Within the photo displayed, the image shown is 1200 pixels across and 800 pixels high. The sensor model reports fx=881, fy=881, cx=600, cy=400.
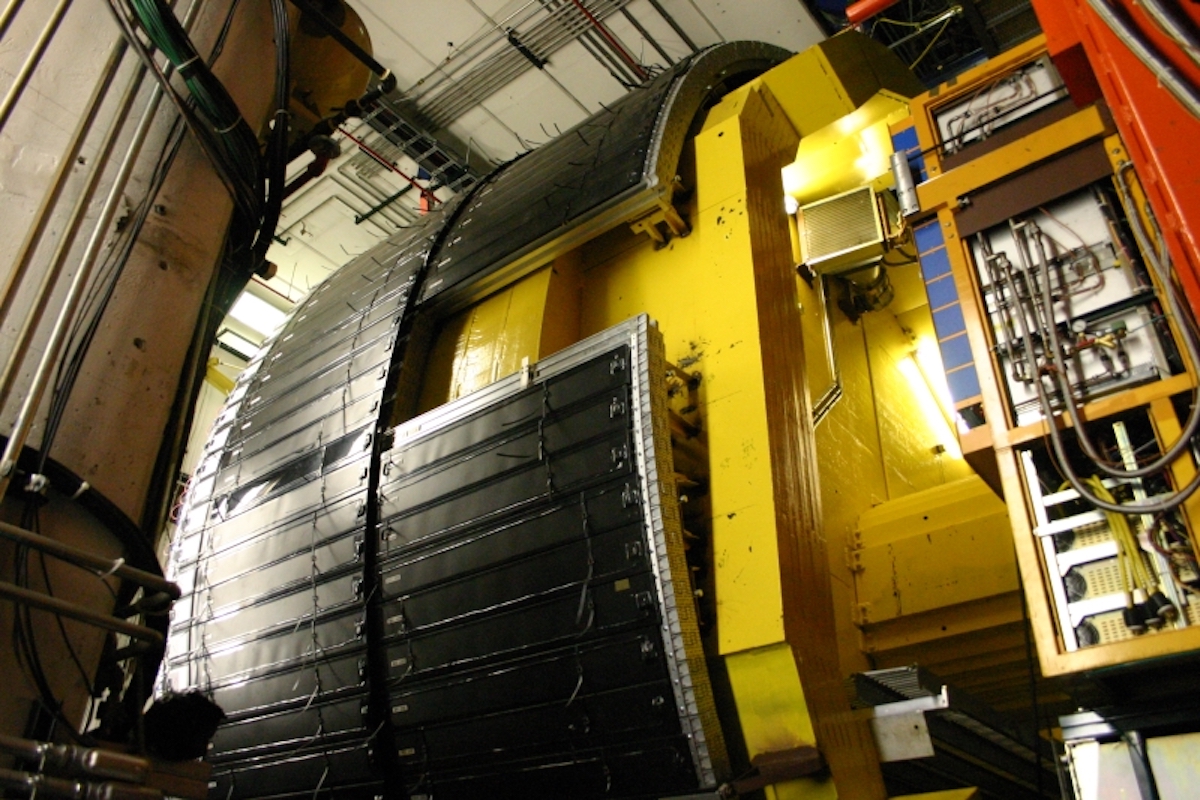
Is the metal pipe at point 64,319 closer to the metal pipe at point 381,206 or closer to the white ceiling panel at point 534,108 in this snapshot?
the white ceiling panel at point 534,108

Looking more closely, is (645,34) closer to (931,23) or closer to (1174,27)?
(931,23)

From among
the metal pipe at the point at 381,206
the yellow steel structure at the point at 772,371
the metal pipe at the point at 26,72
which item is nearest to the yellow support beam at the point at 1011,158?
the yellow steel structure at the point at 772,371

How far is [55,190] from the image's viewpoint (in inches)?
89.1

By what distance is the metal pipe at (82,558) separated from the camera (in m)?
1.86

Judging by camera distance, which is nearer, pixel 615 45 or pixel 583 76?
pixel 615 45

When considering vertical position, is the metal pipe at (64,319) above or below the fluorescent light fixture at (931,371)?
below

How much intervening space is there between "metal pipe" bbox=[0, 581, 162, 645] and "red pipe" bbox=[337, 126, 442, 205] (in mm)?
6105

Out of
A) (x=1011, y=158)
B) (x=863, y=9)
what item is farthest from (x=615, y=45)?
(x=1011, y=158)

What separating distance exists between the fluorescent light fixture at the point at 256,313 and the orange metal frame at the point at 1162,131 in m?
8.21

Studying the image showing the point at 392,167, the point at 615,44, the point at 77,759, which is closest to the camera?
the point at 77,759

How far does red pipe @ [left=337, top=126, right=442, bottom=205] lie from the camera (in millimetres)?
7512

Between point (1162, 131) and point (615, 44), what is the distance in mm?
5748

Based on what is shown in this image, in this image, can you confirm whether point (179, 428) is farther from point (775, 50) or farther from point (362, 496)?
point (775, 50)

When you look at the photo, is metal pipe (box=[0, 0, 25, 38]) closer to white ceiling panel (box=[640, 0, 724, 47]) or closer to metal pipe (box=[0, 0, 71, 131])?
metal pipe (box=[0, 0, 71, 131])
